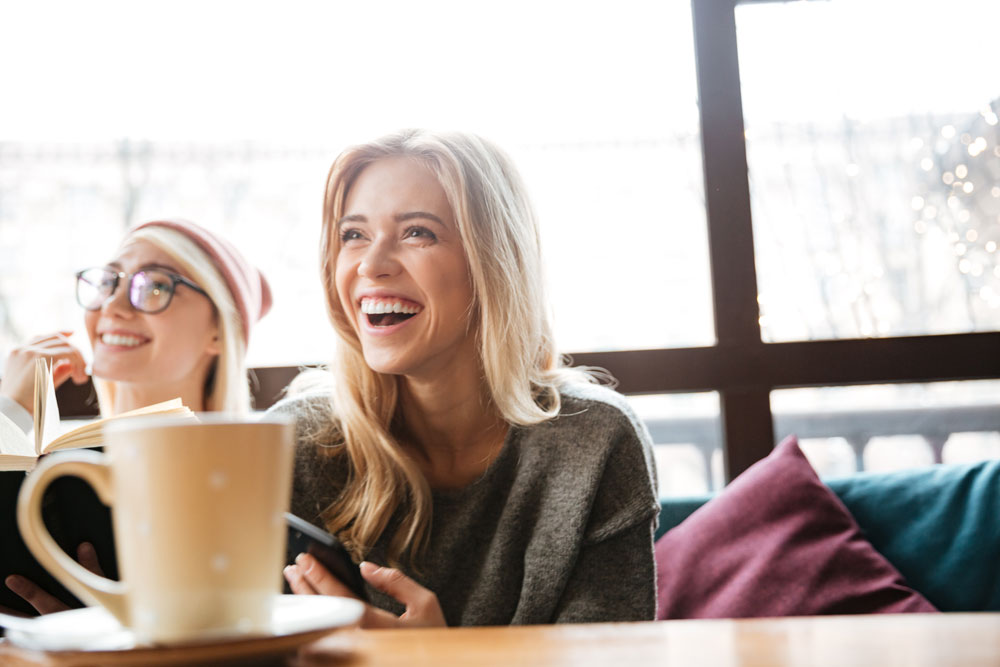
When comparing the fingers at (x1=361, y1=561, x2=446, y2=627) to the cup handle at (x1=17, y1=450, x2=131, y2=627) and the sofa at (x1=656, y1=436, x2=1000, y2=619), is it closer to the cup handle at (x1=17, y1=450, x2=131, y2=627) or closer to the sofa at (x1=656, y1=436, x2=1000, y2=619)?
the cup handle at (x1=17, y1=450, x2=131, y2=627)

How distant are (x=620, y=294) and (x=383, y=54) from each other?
802 mm

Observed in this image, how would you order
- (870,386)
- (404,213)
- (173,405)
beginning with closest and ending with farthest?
(173,405) < (404,213) < (870,386)

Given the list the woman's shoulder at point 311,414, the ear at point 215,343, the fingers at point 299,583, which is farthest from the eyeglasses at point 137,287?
the fingers at point 299,583

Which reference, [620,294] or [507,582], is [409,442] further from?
[620,294]

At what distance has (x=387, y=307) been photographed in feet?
3.91

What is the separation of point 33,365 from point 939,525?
159cm

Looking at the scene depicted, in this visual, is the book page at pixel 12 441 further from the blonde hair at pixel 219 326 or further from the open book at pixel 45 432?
the blonde hair at pixel 219 326

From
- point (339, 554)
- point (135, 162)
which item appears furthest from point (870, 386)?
point (135, 162)

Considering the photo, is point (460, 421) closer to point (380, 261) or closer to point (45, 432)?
point (380, 261)

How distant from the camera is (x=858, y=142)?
1.95 metres

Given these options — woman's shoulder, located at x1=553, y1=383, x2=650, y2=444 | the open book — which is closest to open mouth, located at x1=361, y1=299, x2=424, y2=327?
woman's shoulder, located at x1=553, y1=383, x2=650, y2=444

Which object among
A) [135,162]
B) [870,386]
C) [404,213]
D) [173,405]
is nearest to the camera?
[173,405]

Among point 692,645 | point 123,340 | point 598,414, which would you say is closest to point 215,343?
point 123,340

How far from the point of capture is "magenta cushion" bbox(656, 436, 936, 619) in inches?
51.1
